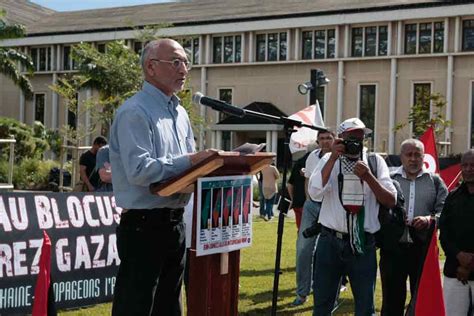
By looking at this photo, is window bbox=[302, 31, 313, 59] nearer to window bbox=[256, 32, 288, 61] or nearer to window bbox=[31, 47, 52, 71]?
window bbox=[256, 32, 288, 61]

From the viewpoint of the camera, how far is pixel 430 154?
28.7 feet

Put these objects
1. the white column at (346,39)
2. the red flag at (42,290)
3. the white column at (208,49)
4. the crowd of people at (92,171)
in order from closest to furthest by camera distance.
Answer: the red flag at (42,290) < the crowd of people at (92,171) < the white column at (346,39) < the white column at (208,49)

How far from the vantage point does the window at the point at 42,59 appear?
192 feet

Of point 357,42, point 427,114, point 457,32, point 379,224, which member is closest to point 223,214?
point 379,224

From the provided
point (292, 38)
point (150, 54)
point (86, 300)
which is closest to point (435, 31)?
point (292, 38)

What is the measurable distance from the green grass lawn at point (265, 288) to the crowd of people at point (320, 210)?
0.42m

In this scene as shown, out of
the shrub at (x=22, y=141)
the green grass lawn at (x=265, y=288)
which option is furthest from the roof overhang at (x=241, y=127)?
the green grass lawn at (x=265, y=288)

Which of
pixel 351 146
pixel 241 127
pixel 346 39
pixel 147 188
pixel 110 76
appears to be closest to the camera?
pixel 147 188

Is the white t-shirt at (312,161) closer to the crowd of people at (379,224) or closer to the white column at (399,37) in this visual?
the crowd of people at (379,224)

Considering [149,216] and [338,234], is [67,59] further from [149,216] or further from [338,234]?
[149,216]

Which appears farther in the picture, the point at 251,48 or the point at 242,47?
the point at 242,47

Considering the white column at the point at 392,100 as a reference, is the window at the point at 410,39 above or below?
above

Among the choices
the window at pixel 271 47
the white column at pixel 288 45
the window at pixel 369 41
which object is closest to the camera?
the window at pixel 369 41

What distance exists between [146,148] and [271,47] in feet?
150
